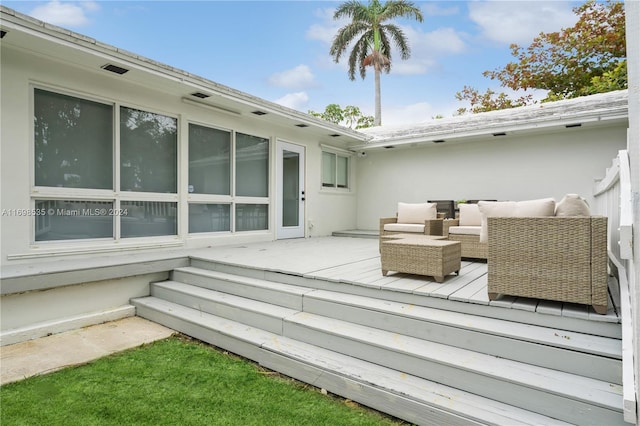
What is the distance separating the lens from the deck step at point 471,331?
6.98ft

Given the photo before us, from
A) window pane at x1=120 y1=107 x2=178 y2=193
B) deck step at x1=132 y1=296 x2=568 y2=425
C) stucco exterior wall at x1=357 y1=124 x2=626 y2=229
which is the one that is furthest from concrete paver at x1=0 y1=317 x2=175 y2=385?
stucco exterior wall at x1=357 y1=124 x2=626 y2=229

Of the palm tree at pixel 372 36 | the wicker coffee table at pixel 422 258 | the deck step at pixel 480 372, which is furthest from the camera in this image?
the palm tree at pixel 372 36

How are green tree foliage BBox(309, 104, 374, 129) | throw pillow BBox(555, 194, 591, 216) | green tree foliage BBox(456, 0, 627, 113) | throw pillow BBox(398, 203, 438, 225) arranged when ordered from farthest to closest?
green tree foliage BBox(309, 104, 374, 129) < green tree foliage BBox(456, 0, 627, 113) < throw pillow BBox(398, 203, 438, 225) < throw pillow BBox(555, 194, 591, 216)

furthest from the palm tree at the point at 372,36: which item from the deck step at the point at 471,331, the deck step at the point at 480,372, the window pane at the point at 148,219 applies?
the deck step at the point at 480,372

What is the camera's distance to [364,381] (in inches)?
96.6

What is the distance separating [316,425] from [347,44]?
21.1 meters

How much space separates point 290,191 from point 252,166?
117 centimetres

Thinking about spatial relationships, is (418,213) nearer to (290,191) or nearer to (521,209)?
(521,209)

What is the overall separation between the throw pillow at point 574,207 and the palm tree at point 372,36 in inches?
675

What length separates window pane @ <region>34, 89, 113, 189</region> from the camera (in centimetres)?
432

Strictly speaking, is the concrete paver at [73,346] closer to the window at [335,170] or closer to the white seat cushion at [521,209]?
the white seat cushion at [521,209]

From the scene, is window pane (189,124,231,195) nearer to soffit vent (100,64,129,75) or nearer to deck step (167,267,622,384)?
soffit vent (100,64,129,75)

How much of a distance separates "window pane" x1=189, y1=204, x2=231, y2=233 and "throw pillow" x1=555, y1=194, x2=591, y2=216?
5.05 meters

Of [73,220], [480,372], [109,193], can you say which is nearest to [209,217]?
[109,193]
